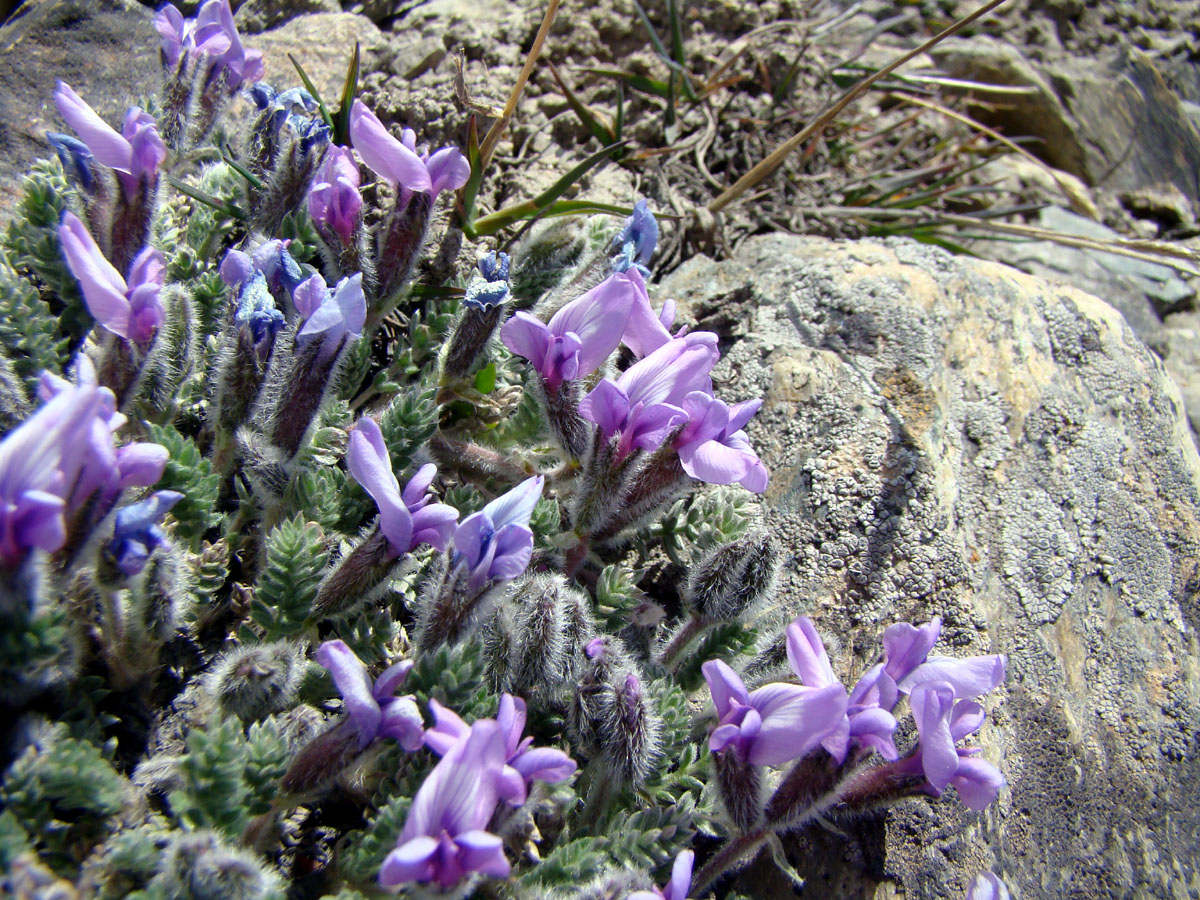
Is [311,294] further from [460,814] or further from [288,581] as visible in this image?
[460,814]

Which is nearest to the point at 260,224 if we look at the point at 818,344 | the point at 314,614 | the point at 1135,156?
the point at 314,614

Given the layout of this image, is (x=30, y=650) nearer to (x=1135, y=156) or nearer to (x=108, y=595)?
(x=108, y=595)

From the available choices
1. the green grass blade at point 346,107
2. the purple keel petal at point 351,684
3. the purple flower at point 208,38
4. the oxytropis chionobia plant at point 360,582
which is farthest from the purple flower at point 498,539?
the purple flower at point 208,38

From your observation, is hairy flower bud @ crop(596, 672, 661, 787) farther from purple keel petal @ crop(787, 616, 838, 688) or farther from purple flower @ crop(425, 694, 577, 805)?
purple keel petal @ crop(787, 616, 838, 688)

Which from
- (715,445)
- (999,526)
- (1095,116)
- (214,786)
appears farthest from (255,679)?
(1095,116)

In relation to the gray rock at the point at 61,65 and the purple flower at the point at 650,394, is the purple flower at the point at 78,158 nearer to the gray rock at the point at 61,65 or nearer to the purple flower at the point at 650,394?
the gray rock at the point at 61,65

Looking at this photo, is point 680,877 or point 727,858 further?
point 727,858

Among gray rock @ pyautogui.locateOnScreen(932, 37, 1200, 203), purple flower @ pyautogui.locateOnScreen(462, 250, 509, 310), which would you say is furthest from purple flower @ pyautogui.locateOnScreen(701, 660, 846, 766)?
gray rock @ pyautogui.locateOnScreen(932, 37, 1200, 203)
